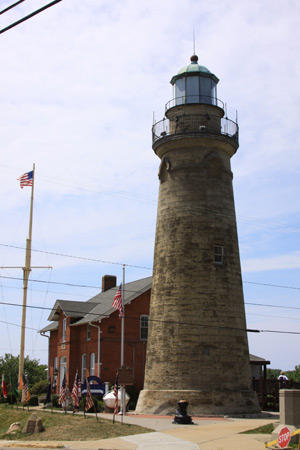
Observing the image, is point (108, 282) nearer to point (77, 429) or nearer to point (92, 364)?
point (92, 364)

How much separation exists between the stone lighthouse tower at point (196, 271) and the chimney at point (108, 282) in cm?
1671

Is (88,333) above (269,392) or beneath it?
above

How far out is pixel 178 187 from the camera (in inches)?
1046

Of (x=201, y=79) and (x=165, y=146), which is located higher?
(x=201, y=79)

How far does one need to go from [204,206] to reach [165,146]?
12.4ft

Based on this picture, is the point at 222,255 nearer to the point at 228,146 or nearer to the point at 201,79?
the point at 228,146

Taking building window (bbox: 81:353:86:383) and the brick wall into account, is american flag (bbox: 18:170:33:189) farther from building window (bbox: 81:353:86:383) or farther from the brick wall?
building window (bbox: 81:353:86:383)

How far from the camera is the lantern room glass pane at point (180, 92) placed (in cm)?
2780

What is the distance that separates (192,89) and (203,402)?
15010mm

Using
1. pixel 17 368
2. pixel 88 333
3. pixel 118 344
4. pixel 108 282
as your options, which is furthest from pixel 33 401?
pixel 17 368

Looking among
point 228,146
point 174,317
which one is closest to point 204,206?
point 228,146

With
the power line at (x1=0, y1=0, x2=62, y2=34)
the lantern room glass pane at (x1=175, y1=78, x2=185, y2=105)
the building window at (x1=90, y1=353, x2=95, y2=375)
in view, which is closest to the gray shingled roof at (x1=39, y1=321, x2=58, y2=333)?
the building window at (x1=90, y1=353, x2=95, y2=375)

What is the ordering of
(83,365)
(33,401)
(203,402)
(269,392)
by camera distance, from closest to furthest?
1. (203,402)
2. (269,392)
3. (33,401)
4. (83,365)

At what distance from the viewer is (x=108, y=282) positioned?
142ft
